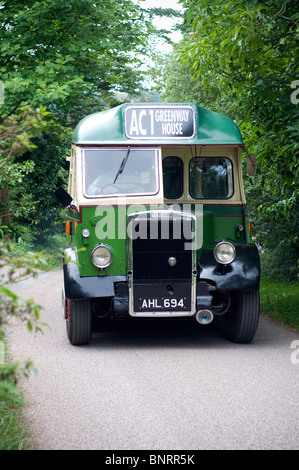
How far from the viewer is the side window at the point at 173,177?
10.6 meters

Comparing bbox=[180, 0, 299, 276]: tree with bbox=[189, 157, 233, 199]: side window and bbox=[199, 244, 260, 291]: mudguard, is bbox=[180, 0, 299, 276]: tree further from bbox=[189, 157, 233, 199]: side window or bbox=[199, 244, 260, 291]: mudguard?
bbox=[199, 244, 260, 291]: mudguard

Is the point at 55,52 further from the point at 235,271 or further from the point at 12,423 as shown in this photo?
the point at 12,423

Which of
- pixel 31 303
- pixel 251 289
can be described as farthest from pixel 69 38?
pixel 31 303

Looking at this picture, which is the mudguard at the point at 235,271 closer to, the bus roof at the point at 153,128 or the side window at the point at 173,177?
the side window at the point at 173,177

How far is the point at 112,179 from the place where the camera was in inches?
395

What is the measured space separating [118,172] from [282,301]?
4.33 meters

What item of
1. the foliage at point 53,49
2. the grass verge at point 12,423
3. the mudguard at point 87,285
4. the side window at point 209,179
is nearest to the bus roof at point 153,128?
the side window at point 209,179

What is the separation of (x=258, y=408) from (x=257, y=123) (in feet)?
17.9

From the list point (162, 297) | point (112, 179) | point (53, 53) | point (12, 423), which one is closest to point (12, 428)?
point (12, 423)

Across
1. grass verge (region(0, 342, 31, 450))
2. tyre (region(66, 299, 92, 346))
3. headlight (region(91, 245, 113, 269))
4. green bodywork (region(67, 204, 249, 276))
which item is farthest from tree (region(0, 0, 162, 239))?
grass verge (region(0, 342, 31, 450))

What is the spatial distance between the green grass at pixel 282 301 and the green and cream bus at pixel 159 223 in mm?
1640

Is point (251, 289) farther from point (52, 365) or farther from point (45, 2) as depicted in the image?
point (45, 2)

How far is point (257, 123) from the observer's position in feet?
36.2

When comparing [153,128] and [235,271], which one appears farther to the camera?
[153,128]
